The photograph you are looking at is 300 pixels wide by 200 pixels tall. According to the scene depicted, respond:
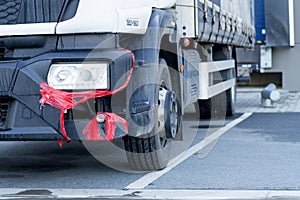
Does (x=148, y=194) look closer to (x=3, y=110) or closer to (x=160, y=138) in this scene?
(x=160, y=138)

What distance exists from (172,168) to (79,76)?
1.79 m

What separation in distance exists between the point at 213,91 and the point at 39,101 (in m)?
4.41

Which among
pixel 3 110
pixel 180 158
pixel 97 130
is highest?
pixel 3 110

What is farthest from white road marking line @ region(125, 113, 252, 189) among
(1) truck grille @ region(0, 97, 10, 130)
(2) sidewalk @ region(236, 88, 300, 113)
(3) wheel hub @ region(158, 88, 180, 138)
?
(2) sidewalk @ region(236, 88, 300, 113)

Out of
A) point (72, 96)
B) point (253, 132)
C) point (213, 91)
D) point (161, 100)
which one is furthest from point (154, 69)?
point (253, 132)

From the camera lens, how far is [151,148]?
691 centimetres

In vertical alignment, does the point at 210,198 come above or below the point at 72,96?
below

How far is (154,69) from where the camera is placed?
22.2 ft

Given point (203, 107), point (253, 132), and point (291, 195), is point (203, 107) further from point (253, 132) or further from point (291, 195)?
point (291, 195)

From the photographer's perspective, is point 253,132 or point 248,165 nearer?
point 248,165

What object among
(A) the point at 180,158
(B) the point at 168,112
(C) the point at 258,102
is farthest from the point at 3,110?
(C) the point at 258,102

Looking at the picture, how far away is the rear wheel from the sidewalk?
23.8 ft

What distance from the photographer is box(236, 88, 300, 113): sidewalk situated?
14.6 meters

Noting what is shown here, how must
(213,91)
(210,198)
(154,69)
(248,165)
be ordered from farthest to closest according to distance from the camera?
(213,91) → (248,165) → (154,69) → (210,198)
